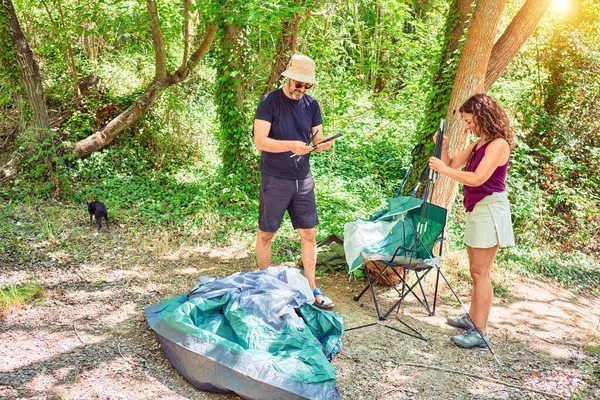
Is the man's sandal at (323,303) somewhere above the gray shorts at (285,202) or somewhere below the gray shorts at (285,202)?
below

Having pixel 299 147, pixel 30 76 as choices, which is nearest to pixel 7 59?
pixel 30 76

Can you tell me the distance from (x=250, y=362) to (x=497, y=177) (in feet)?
6.63

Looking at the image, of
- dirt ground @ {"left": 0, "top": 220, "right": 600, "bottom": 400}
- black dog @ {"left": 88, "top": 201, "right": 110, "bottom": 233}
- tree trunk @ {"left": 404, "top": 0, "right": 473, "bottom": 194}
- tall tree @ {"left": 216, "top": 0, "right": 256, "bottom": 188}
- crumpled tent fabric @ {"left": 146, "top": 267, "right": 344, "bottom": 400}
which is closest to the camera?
crumpled tent fabric @ {"left": 146, "top": 267, "right": 344, "bottom": 400}

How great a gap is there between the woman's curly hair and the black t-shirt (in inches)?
44.2

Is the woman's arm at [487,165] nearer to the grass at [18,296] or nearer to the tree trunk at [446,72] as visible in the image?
the tree trunk at [446,72]

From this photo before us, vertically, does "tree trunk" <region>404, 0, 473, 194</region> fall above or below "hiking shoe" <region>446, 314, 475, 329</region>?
above

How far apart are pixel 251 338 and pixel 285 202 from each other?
3.75ft

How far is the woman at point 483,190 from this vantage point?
10.7ft

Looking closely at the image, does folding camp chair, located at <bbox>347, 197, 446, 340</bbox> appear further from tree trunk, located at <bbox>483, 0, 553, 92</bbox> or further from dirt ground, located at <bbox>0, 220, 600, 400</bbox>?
tree trunk, located at <bbox>483, 0, 553, 92</bbox>

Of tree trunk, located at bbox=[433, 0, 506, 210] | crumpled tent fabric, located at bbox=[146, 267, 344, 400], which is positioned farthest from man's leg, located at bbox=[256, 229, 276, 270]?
tree trunk, located at bbox=[433, 0, 506, 210]

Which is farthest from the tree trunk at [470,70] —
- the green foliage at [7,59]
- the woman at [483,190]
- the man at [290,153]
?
the green foliage at [7,59]

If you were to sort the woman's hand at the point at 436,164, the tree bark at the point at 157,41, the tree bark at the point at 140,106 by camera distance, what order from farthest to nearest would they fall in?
the tree bark at the point at 140,106
the tree bark at the point at 157,41
the woman's hand at the point at 436,164

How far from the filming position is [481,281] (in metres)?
3.51

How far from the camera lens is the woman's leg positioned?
11.3 ft
